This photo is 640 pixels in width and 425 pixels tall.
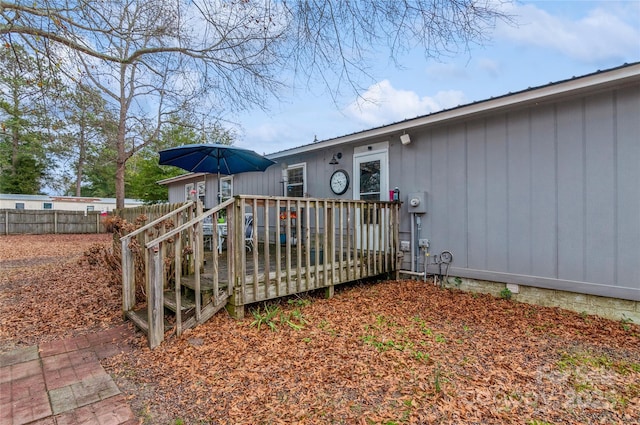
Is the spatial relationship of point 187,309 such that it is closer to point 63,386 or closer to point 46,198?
point 63,386

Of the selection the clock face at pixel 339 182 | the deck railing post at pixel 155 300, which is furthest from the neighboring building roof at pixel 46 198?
the deck railing post at pixel 155 300

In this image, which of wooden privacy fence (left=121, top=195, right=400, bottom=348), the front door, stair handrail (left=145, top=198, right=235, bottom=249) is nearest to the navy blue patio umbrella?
wooden privacy fence (left=121, top=195, right=400, bottom=348)

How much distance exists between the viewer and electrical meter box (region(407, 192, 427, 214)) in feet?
17.6

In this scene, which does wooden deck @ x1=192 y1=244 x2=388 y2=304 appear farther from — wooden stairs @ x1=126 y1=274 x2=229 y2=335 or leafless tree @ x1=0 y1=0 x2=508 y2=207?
leafless tree @ x1=0 y1=0 x2=508 y2=207

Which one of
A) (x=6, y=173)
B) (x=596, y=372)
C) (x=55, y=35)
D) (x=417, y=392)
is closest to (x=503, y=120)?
(x=596, y=372)

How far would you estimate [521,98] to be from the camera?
162 inches

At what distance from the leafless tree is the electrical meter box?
2.74m

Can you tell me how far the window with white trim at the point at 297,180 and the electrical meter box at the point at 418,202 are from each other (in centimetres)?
288

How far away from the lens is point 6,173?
22.0m

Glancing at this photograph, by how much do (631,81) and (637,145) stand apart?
0.72 m

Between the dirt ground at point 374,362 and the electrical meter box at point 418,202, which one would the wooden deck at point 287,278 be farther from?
the electrical meter box at point 418,202

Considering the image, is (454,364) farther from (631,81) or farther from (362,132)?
(362,132)

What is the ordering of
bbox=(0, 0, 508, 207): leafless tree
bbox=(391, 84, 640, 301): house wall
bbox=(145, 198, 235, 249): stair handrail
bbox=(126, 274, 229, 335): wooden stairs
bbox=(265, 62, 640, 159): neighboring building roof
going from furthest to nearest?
bbox=(391, 84, 640, 301): house wall, bbox=(265, 62, 640, 159): neighboring building roof, bbox=(126, 274, 229, 335): wooden stairs, bbox=(145, 198, 235, 249): stair handrail, bbox=(0, 0, 508, 207): leafless tree

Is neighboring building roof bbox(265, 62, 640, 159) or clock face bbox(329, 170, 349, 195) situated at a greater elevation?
neighboring building roof bbox(265, 62, 640, 159)
